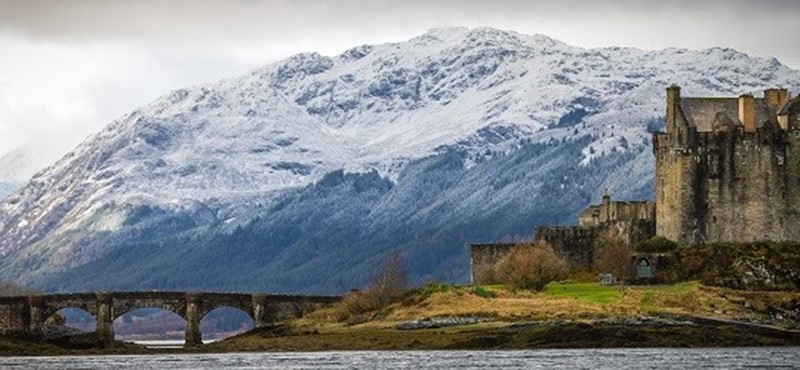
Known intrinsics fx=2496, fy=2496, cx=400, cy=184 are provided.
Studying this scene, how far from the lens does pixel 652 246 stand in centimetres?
19975

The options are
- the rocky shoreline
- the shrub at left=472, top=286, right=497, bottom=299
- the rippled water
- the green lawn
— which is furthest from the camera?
the shrub at left=472, top=286, right=497, bottom=299

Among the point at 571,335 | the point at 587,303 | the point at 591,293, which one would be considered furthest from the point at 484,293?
the point at 571,335

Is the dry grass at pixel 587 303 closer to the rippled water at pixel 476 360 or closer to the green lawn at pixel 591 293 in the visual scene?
the green lawn at pixel 591 293

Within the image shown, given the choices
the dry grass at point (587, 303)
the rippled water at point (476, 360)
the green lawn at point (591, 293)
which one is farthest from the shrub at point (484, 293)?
the rippled water at point (476, 360)

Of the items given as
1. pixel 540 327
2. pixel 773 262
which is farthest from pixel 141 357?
pixel 773 262

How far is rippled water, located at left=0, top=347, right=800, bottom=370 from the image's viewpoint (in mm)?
152125

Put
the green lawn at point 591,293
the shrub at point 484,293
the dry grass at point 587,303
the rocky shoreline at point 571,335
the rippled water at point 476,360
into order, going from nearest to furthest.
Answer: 1. the rippled water at point 476,360
2. the rocky shoreline at point 571,335
3. the dry grass at point 587,303
4. the green lawn at point 591,293
5. the shrub at point 484,293

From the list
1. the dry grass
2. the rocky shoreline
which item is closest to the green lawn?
the dry grass

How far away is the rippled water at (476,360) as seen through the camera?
499 feet

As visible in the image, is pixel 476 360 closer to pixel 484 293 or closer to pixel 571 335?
pixel 571 335

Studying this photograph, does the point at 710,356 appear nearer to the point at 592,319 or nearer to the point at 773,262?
the point at 592,319

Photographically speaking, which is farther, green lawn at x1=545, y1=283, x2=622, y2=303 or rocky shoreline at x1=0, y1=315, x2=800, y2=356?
green lawn at x1=545, y1=283, x2=622, y2=303

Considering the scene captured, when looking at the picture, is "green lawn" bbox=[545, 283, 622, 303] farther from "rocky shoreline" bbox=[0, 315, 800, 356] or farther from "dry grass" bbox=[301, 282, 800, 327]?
"rocky shoreline" bbox=[0, 315, 800, 356]

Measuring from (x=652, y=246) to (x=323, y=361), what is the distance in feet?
133
